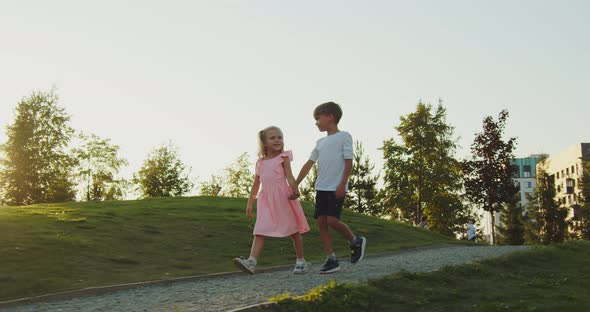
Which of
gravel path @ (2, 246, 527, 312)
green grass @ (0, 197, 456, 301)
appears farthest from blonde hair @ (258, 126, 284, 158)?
green grass @ (0, 197, 456, 301)

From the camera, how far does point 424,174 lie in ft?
180

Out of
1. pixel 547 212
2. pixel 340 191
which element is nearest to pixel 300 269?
pixel 340 191

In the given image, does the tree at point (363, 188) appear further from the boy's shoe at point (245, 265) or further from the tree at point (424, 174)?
the boy's shoe at point (245, 265)

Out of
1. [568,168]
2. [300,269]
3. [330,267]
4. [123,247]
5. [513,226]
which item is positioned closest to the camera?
[330,267]

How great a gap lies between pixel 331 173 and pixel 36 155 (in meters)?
54.6

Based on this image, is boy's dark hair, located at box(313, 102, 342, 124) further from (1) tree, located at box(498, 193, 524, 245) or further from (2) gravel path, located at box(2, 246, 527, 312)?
(1) tree, located at box(498, 193, 524, 245)

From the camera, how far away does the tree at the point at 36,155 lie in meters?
55.9

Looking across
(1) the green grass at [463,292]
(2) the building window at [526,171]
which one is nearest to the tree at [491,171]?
(1) the green grass at [463,292]

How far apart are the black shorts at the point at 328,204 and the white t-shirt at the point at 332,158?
9 centimetres

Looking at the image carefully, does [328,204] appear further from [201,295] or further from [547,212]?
[547,212]

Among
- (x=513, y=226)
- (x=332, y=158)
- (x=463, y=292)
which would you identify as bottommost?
(x=463, y=292)

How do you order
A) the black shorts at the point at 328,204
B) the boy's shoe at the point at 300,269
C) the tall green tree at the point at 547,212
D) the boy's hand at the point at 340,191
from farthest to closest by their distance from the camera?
1. the tall green tree at the point at 547,212
2. the boy's shoe at the point at 300,269
3. the black shorts at the point at 328,204
4. the boy's hand at the point at 340,191

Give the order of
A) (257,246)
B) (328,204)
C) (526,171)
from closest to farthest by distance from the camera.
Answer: (328,204) < (257,246) < (526,171)

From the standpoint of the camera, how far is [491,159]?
133 ft
